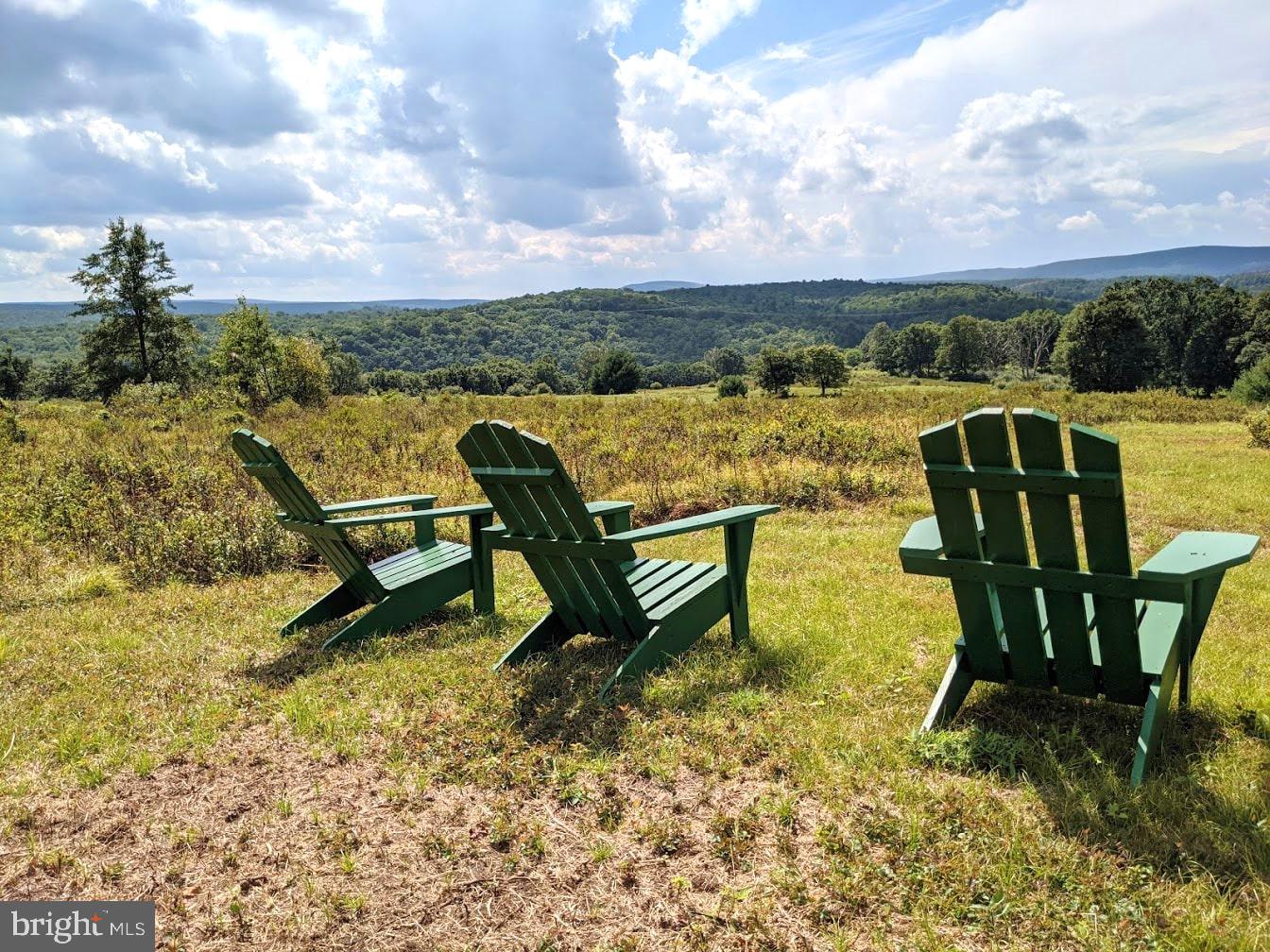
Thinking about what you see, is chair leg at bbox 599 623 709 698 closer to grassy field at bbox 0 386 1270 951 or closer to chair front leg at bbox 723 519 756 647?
grassy field at bbox 0 386 1270 951

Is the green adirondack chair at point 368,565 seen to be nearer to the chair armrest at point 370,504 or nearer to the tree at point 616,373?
the chair armrest at point 370,504

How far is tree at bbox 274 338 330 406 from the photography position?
87.9ft

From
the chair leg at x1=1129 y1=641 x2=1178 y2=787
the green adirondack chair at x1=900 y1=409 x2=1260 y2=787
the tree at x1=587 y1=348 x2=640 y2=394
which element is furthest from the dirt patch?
the tree at x1=587 y1=348 x2=640 y2=394

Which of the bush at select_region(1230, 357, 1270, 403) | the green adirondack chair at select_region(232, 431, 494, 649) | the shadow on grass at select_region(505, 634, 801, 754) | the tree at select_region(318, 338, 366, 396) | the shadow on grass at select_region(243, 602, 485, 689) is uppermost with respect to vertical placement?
the tree at select_region(318, 338, 366, 396)

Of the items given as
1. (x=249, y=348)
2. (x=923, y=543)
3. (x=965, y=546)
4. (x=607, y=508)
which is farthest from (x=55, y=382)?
(x=965, y=546)

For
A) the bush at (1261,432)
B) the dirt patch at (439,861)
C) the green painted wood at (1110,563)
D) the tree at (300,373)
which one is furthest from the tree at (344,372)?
the green painted wood at (1110,563)

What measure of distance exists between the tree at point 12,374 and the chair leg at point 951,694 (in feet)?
287

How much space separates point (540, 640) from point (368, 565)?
1.29 metres

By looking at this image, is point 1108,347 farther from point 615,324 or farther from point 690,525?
point 615,324

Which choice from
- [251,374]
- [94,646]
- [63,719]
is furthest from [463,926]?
[251,374]

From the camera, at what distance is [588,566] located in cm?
385

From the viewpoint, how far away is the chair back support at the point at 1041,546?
263cm

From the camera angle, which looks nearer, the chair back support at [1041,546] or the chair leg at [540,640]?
the chair back support at [1041,546]

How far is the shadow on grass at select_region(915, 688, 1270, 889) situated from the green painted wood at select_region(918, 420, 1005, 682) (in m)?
0.31
